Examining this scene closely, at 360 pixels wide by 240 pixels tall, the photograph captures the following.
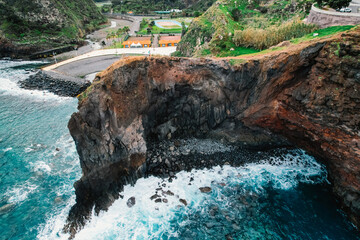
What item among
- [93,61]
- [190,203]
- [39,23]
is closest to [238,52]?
[190,203]

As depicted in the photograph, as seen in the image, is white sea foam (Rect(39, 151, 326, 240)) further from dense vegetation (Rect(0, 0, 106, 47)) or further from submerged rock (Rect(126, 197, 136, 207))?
dense vegetation (Rect(0, 0, 106, 47))

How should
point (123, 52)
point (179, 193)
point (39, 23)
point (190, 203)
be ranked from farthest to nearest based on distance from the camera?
point (39, 23)
point (123, 52)
point (179, 193)
point (190, 203)

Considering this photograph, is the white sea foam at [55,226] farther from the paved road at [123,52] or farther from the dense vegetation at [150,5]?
the dense vegetation at [150,5]

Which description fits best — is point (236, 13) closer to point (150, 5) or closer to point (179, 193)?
point (179, 193)

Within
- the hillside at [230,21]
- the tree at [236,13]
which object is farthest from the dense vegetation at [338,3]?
the tree at [236,13]

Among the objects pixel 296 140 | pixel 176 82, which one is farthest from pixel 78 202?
pixel 296 140

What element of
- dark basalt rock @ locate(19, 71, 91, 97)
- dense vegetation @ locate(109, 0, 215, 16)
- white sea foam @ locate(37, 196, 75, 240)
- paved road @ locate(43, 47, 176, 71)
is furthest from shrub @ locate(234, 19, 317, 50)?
dense vegetation @ locate(109, 0, 215, 16)
